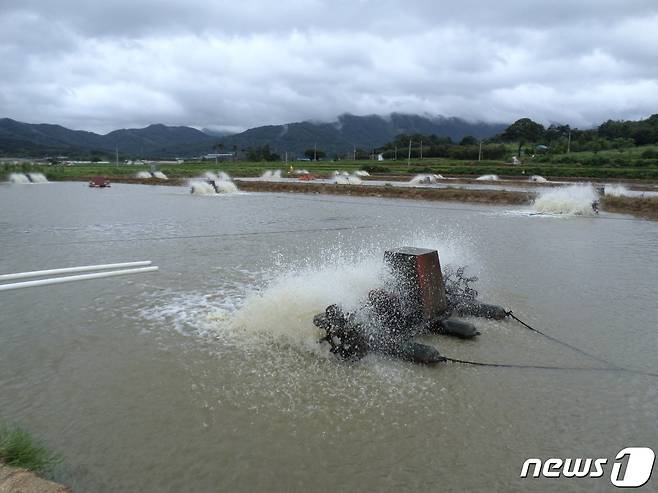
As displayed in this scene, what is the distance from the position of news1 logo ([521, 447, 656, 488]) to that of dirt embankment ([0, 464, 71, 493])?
339cm

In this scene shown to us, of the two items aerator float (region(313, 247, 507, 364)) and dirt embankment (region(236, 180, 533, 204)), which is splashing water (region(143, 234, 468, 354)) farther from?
dirt embankment (region(236, 180, 533, 204))

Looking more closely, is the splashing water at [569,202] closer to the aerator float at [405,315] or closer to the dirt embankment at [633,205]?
the dirt embankment at [633,205]

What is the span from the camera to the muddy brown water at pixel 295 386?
4148 mm

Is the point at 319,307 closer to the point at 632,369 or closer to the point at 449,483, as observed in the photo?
the point at 449,483

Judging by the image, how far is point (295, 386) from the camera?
5422 millimetres

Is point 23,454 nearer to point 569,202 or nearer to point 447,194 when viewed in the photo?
point 569,202

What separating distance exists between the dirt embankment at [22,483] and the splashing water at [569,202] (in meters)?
24.6

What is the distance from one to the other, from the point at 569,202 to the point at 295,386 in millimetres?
22781

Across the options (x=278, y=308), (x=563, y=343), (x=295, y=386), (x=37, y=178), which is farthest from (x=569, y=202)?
(x=37, y=178)

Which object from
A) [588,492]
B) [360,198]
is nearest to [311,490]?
[588,492]

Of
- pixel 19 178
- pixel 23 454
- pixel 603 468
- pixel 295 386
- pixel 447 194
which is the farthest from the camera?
pixel 19 178

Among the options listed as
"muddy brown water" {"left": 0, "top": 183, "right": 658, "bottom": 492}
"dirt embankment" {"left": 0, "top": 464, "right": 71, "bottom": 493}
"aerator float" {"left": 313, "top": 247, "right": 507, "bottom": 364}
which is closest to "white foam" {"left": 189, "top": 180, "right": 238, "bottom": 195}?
"muddy brown water" {"left": 0, "top": 183, "right": 658, "bottom": 492}

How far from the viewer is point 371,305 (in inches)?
265

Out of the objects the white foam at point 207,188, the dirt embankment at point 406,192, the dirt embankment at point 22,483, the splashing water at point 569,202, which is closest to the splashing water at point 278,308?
the dirt embankment at point 22,483
